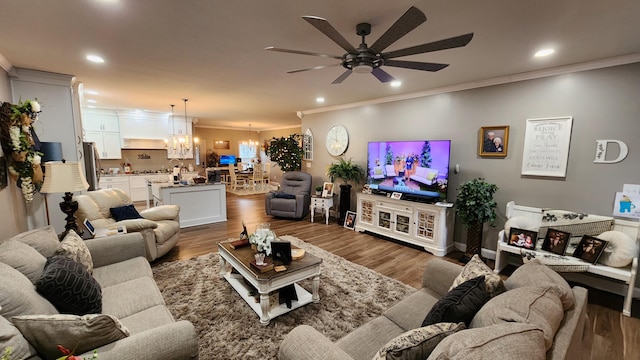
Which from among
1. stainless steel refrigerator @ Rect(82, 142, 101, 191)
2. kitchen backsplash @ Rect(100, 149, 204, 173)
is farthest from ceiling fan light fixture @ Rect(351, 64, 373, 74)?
kitchen backsplash @ Rect(100, 149, 204, 173)

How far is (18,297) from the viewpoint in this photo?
3.96 feet

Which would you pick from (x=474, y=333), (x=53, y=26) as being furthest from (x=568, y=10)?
(x=53, y=26)

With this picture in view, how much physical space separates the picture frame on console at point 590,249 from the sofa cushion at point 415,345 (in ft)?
9.07

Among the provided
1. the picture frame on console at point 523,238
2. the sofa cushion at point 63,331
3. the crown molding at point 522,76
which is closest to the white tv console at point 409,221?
the picture frame on console at point 523,238

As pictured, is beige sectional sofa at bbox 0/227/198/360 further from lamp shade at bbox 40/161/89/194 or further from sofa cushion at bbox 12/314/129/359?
lamp shade at bbox 40/161/89/194

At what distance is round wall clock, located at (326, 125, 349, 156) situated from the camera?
558 centimetres

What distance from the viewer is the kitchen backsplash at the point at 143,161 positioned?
725 cm

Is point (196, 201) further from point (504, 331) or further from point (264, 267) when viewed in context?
point (504, 331)

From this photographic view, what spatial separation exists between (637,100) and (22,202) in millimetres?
7136

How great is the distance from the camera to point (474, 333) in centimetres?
90

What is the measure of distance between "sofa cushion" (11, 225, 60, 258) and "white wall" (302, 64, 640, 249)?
179 inches

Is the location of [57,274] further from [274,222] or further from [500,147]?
[500,147]

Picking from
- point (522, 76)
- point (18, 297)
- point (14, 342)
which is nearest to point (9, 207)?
point (18, 297)

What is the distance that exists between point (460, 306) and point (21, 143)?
4.06 meters
